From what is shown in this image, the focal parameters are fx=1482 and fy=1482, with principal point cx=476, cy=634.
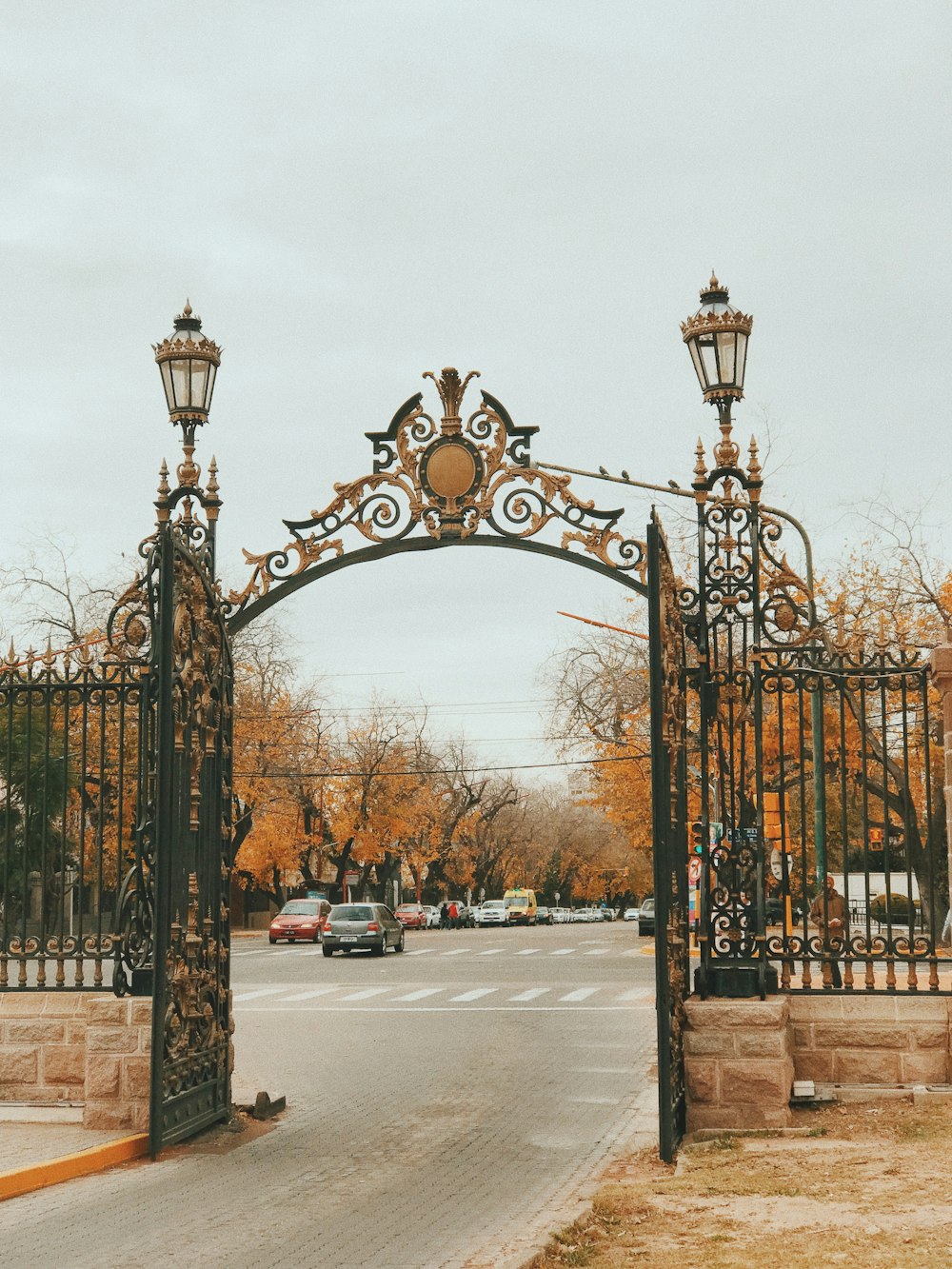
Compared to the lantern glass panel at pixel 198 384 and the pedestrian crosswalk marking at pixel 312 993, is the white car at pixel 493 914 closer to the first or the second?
the pedestrian crosswalk marking at pixel 312 993

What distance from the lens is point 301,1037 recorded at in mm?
18391

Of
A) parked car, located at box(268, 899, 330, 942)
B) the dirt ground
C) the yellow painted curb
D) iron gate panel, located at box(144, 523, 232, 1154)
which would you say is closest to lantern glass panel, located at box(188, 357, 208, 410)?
iron gate panel, located at box(144, 523, 232, 1154)

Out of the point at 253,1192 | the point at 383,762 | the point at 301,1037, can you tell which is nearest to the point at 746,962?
the point at 253,1192

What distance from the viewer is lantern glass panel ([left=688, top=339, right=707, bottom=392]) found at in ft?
→ 35.7

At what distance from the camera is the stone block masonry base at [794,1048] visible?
9.80 meters

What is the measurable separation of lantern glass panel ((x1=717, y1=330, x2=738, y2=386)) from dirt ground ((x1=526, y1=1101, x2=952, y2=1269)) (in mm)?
5205

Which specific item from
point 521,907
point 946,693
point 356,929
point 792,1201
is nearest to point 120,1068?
point 792,1201

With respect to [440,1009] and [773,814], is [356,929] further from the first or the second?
[773,814]

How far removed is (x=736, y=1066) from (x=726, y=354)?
5011 millimetres

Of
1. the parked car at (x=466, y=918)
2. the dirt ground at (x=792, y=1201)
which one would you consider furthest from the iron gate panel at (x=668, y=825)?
the parked car at (x=466, y=918)

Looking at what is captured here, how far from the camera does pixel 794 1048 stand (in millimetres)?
10336

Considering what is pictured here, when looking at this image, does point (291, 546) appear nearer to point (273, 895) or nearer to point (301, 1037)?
point (301, 1037)

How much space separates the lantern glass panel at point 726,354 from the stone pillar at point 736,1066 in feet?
14.6

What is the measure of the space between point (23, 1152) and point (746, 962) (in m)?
4.88
